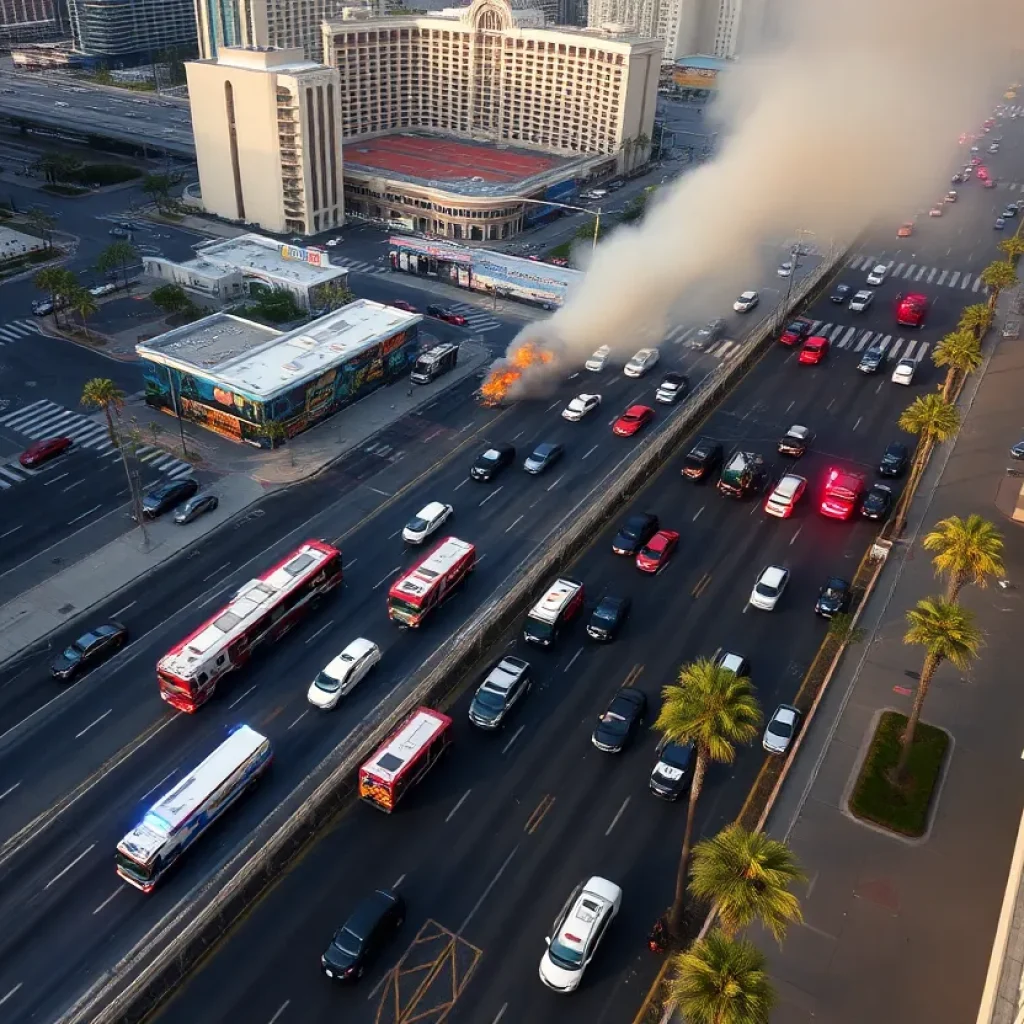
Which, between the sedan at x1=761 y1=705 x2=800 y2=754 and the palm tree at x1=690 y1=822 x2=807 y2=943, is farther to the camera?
the sedan at x1=761 y1=705 x2=800 y2=754

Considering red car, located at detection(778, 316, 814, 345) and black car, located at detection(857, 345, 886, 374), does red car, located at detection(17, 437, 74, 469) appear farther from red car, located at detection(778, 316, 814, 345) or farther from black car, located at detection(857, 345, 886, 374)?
black car, located at detection(857, 345, 886, 374)

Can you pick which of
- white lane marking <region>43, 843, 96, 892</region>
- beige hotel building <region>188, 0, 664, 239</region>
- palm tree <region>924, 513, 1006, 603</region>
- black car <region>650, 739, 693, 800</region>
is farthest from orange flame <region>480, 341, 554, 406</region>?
white lane marking <region>43, 843, 96, 892</region>

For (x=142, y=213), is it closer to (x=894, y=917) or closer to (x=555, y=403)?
(x=555, y=403)

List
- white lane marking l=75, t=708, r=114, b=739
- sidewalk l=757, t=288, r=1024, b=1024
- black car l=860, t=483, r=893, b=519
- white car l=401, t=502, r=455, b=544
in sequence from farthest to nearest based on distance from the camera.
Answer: black car l=860, t=483, r=893, b=519, white car l=401, t=502, r=455, b=544, white lane marking l=75, t=708, r=114, b=739, sidewalk l=757, t=288, r=1024, b=1024

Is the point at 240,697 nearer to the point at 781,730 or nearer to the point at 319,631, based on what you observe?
the point at 319,631

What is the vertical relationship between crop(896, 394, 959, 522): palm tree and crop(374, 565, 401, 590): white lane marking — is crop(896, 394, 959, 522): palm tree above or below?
above

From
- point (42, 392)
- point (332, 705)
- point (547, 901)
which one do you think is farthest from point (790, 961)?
point (42, 392)

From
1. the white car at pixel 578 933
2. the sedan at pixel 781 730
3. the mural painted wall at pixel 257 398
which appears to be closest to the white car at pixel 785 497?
the sedan at pixel 781 730
